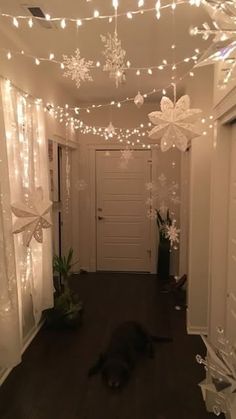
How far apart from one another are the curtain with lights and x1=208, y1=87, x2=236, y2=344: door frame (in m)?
1.21

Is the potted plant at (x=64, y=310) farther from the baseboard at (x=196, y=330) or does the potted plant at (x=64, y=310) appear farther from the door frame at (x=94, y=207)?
the door frame at (x=94, y=207)

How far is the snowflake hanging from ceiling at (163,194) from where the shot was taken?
4.92 metres

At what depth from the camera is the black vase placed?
4943mm

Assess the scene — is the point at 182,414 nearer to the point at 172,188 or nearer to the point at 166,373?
the point at 166,373

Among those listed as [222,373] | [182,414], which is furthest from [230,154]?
[182,414]

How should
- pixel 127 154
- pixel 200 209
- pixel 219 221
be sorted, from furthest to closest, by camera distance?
pixel 127 154 → pixel 200 209 → pixel 219 221

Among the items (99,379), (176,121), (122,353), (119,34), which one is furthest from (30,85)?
(99,379)

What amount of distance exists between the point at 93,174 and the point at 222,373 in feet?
14.4

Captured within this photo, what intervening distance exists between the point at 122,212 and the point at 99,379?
3028 mm

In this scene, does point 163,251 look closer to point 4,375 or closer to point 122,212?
point 122,212

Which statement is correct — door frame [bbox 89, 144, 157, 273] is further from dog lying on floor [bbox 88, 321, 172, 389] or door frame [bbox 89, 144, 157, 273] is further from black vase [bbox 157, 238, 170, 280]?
dog lying on floor [bbox 88, 321, 172, 389]

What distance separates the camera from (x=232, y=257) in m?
2.16

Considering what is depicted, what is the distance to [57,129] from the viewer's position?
3.96 m

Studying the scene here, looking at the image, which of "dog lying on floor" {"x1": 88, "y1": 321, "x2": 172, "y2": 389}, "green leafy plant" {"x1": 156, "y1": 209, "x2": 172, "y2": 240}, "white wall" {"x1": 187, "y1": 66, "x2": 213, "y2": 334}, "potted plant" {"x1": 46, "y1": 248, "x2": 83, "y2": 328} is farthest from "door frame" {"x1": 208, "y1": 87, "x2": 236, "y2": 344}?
"green leafy plant" {"x1": 156, "y1": 209, "x2": 172, "y2": 240}
